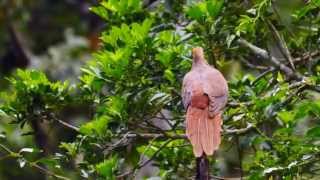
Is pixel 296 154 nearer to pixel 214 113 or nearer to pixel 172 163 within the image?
pixel 214 113

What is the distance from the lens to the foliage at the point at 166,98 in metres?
2.96

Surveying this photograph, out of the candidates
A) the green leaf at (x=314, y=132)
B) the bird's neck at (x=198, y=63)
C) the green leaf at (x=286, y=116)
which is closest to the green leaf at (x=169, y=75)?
the bird's neck at (x=198, y=63)

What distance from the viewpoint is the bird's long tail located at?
103 inches

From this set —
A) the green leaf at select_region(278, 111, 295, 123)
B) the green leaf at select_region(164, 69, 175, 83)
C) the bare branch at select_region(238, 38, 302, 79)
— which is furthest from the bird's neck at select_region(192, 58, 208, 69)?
the bare branch at select_region(238, 38, 302, 79)

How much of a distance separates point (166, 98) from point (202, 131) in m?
0.45

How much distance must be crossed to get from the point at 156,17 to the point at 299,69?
593 millimetres

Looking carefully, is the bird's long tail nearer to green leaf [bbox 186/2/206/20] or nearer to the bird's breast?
the bird's breast

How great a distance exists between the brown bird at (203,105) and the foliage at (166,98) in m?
0.20

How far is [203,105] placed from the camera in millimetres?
2703

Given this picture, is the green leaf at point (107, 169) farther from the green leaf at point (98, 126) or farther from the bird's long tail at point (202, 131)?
the bird's long tail at point (202, 131)

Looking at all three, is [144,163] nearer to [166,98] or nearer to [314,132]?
[166,98]

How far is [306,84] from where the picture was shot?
2.89 meters

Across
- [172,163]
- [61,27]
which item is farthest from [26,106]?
[61,27]

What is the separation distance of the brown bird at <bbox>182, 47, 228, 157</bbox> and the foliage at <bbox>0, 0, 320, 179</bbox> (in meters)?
0.20
